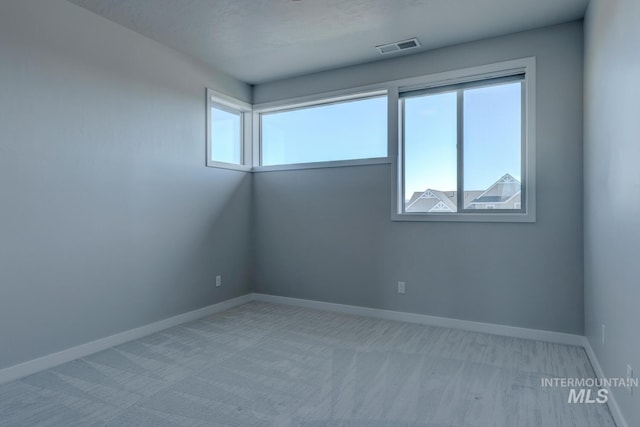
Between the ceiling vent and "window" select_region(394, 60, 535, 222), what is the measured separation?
17.4 inches

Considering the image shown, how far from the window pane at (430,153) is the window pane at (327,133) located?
301 mm

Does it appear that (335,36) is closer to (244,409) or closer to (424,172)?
(424,172)

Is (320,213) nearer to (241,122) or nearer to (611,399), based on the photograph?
(241,122)

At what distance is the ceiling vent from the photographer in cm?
355

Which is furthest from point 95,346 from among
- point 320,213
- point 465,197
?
point 465,197

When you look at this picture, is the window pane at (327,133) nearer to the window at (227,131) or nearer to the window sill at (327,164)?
the window sill at (327,164)

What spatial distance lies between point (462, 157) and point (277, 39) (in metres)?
2.14

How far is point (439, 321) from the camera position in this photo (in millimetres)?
3713

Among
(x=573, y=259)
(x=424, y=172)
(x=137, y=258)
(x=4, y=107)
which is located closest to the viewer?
(x=4, y=107)

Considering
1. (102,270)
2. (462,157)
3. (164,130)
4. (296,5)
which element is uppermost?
(296,5)

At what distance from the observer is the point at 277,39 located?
11.5 ft

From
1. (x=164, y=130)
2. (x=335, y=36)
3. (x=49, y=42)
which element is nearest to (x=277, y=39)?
(x=335, y=36)

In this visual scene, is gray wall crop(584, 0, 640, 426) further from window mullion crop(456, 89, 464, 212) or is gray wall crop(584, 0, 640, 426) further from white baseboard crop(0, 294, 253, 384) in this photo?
white baseboard crop(0, 294, 253, 384)

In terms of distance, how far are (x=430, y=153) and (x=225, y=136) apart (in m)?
2.46
